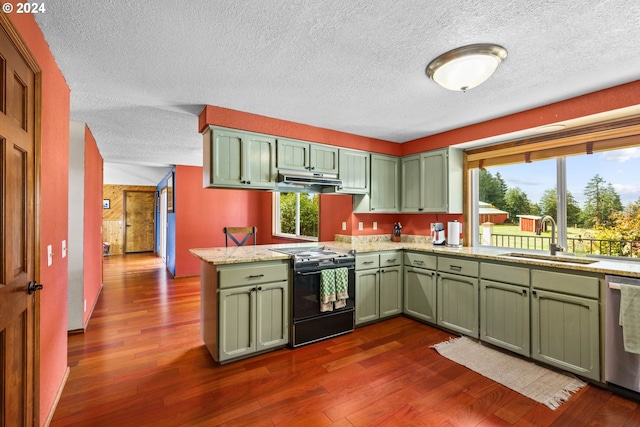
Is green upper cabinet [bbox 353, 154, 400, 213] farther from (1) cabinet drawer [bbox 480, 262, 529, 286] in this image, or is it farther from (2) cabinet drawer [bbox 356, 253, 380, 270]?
(1) cabinet drawer [bbox 480, 262, 529, 286]

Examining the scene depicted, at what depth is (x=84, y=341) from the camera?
312 cm

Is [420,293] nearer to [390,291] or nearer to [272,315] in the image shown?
[390,291]

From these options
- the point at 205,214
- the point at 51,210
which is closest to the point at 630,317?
the point at 51,210

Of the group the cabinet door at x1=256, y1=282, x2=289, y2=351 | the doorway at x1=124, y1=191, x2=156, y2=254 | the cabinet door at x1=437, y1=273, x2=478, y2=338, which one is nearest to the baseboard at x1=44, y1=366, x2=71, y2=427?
the cabinet door at x1=256, y1=282, x2=289, y2=351

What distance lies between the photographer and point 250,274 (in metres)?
2.72

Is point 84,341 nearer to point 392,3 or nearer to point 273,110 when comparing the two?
point 273,110

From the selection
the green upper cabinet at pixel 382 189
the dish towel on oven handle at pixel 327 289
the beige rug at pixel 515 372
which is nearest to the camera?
the beige rug at pixel 515 372

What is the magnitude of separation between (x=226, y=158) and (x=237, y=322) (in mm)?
1541

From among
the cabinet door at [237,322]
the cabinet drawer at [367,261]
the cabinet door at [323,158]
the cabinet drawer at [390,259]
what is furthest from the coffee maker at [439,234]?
the cabinet door at [237,322]

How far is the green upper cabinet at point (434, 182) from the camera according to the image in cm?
377

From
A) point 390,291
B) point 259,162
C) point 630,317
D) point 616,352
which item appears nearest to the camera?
point 630,317

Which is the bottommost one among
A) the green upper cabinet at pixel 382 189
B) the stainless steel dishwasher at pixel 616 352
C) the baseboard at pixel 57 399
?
the baseboard at pixel 57 399

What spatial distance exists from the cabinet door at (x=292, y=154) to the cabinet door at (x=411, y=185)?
1.56m

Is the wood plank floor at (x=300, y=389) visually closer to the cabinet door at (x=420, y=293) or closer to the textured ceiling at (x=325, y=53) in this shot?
the cabinet door at (x=420, y=293)
